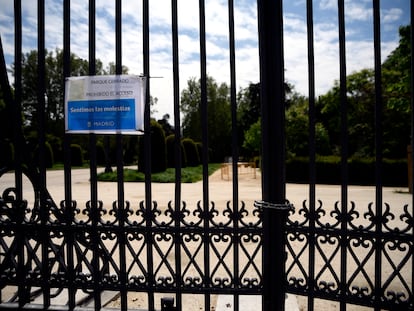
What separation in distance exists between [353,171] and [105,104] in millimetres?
17466

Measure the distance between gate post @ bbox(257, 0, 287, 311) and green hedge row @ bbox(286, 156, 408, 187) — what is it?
16.2 meters

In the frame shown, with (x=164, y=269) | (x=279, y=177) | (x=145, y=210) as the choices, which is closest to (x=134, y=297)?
(x=164, y=269)

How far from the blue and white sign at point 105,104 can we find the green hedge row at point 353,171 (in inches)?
653

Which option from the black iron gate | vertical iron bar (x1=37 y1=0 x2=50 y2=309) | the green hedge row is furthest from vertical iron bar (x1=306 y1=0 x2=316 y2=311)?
the green hedge row

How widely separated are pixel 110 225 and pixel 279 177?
4.83ft

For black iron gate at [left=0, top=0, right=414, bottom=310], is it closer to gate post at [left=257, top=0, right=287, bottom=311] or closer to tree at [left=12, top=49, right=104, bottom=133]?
gate post at [left=257, top=0, right=287, bottom=311]

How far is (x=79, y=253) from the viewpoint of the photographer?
2.62 meters

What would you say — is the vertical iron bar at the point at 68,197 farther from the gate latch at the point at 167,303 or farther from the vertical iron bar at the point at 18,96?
the gate latch at the point at 167,303

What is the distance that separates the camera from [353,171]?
683 inches

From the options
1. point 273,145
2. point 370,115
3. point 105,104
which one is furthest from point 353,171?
point 105,104

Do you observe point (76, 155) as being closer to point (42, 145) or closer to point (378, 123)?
point (42, 145)

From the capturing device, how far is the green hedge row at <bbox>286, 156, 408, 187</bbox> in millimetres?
16562

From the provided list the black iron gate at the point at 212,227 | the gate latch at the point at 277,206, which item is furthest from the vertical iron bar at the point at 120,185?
the gate latch at the point at 277,206

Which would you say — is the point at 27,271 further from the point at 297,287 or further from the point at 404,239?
the point at 404,239
